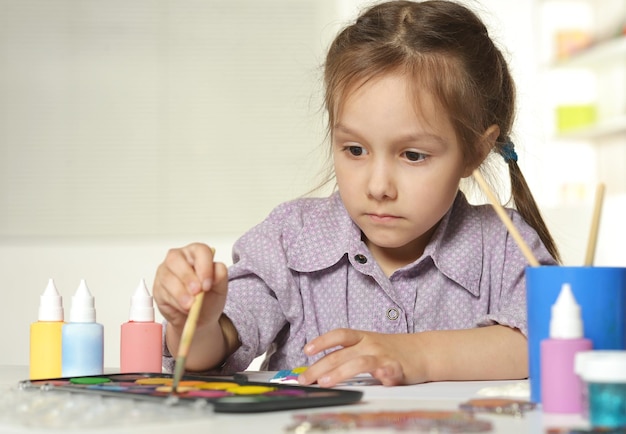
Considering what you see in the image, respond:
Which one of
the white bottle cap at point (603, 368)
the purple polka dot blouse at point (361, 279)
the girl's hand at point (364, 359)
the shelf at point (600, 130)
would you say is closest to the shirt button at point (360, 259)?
the purple polka dot blouse at point (361, 279)

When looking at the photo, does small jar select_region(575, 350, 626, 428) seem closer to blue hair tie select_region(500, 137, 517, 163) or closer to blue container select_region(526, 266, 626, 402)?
blue container select_region(526, 266, 626, 402)

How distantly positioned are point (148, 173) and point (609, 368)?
375 cm

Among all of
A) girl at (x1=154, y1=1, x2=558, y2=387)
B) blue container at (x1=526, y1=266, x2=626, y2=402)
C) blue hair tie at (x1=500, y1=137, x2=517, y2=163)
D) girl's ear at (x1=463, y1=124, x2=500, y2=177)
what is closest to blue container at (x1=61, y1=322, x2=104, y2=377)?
girl at (x1=154, y1=1, x2=558, y2=387)

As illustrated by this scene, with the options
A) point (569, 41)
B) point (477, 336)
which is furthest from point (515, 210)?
point (569, 41)

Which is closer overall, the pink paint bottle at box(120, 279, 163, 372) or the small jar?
the small jar

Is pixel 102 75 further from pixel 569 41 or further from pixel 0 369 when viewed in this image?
pixel 0 369

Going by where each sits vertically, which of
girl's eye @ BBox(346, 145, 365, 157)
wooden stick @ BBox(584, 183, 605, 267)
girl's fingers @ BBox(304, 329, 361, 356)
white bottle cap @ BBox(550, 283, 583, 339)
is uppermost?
girl's eye @ BBox(346, 145, 365, 157)

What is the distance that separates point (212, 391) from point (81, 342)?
0.94 feet

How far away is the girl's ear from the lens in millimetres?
1338

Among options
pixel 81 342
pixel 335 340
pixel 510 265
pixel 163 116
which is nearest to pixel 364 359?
pixel 335 340

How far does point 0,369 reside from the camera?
1164 millimetres

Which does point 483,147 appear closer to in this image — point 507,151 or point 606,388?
point 507,151

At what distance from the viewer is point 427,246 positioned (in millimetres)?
1359

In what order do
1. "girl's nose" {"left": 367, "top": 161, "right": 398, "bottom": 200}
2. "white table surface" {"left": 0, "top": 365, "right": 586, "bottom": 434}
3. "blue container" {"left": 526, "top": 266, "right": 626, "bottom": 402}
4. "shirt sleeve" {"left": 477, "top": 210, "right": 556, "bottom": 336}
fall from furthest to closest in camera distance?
"shirt sleeve" {"left": 477, "top": 210, "right": 556, "bottom": 336} → "girl's nose" {"left": 367, "top": 161, "right": 398, "bottom": 200} → "blue container" {"left": 526, "top": 266, "right": 626, "bottom": 402} → "white table surface" {"left": 0, "top": 365, "right": 586, "bottom": 434}
